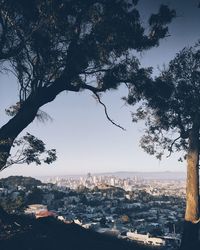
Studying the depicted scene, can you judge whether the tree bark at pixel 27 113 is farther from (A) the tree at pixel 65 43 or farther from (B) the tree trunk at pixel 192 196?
(B) the tree trunk at pixel 192 196

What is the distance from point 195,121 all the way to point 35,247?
11.0 meters

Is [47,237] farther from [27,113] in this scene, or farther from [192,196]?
[192,196]

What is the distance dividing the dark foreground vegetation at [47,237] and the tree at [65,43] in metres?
2.57

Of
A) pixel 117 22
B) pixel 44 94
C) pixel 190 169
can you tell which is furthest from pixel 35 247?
pixel 190 169

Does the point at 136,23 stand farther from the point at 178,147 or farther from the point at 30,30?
the point at 178,147

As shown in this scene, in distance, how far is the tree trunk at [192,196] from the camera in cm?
1775

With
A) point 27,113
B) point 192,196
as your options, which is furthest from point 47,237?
point 192,196

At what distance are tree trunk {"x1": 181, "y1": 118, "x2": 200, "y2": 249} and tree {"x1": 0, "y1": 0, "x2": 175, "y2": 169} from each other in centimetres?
452

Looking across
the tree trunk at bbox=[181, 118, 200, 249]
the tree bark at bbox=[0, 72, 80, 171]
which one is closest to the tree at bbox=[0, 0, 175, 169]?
the tree bark at bbox=[0, 72, 80, 171]

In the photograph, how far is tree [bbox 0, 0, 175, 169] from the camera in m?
14.5

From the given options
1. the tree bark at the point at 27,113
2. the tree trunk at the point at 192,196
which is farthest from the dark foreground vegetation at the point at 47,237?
the tree trunk at the point at 192,196

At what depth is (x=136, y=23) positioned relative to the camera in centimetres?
1623

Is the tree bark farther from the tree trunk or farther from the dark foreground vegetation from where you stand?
the tree trunk

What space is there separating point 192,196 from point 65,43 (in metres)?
9.46
